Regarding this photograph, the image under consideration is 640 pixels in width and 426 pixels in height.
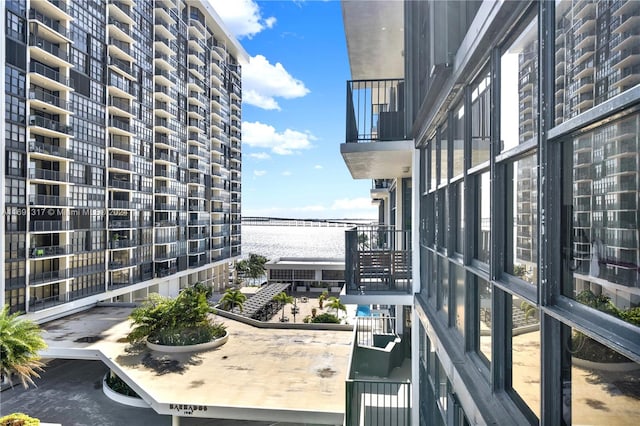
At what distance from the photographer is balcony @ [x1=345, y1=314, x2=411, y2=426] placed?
861 centimetres

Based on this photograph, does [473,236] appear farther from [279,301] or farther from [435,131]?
[279,301]

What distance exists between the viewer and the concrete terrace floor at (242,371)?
1324 cm

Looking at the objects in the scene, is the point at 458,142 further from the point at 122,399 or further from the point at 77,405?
the point at 77,405

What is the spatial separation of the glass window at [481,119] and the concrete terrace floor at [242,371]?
11226mm

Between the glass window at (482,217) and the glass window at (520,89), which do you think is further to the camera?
the glass window at (482,217)

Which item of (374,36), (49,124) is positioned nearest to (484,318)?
(374,36)

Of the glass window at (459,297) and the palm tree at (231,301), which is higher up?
the glass window at (459,297)

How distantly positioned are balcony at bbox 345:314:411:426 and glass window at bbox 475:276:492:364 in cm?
457

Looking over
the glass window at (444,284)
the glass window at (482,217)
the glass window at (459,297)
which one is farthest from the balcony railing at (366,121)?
the glass window at (482,217)

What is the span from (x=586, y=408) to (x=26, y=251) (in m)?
32.9

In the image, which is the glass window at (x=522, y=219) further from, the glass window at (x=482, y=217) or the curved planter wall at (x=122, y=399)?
the curved planter wall at (x=122, y=399)

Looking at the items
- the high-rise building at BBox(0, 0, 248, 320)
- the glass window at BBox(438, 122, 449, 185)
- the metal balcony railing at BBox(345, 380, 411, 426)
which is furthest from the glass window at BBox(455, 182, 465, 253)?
the high-rise building at BBox(0, 0, 248, 320)

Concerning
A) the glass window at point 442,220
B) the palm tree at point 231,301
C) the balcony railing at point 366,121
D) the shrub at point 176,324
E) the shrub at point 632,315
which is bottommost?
the palm tree at point 231,301

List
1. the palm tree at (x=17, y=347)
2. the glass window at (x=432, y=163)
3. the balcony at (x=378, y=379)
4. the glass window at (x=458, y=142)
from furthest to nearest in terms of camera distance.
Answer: the palm tree at (x=17, y=347) < the balcony at (x=378, y=379) < the glass window at (x=432, y=163) < the glass window at (x=458, y=142)
